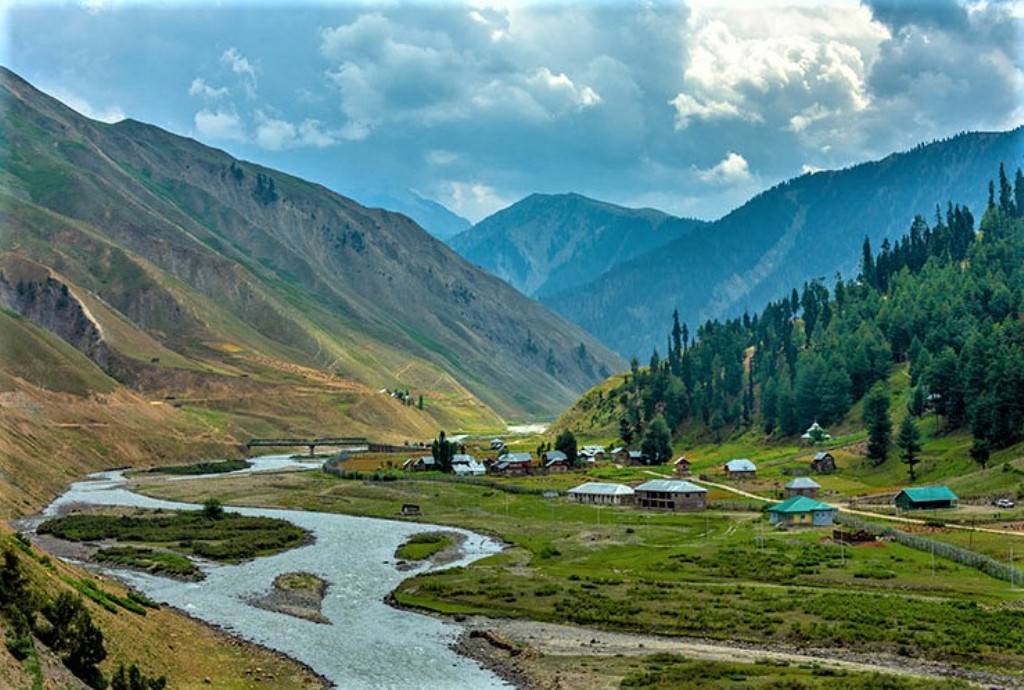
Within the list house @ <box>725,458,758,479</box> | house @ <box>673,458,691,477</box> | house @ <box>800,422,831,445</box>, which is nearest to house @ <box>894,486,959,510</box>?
house @ <box>725,458,758,479</box>

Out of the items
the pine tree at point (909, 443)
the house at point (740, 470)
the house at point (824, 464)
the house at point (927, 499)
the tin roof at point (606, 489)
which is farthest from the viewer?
the house at point (740, 470)

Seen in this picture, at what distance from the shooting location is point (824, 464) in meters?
163

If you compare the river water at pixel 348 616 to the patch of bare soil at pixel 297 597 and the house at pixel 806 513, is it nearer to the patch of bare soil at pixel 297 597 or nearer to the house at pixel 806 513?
the patch of bare soil at pixel 297 597

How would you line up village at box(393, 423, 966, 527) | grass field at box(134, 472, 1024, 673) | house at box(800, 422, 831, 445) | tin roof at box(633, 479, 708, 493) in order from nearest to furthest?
grass field at box(134, 472, 1024, 673)
village at box(393, 423, 966, 527)
tin roof at box(633, 479, 708, 493)
house at box(800, 422, 831, 445)

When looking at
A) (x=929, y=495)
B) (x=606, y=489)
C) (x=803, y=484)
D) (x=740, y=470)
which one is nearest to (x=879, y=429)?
(x=740, y=470)

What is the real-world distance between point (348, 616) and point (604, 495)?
3035 inches

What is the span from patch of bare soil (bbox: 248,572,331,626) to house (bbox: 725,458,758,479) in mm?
95148

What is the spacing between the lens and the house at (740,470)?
169m

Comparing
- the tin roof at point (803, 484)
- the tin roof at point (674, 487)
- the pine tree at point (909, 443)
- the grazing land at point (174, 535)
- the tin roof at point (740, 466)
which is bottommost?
the grazing land at point (174, 535)

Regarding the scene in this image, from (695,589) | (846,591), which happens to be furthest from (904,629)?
(695,589)

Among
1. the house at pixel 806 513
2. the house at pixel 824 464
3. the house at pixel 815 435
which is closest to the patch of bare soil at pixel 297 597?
the house at pixel 806 513

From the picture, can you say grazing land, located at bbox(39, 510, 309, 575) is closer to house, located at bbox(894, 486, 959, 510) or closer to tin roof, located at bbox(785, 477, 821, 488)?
tin roof, located at bbox(785, 477, 821, 488)

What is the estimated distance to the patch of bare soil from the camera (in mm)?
76562

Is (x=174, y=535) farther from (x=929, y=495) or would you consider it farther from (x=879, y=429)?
(x=879, y=429)
